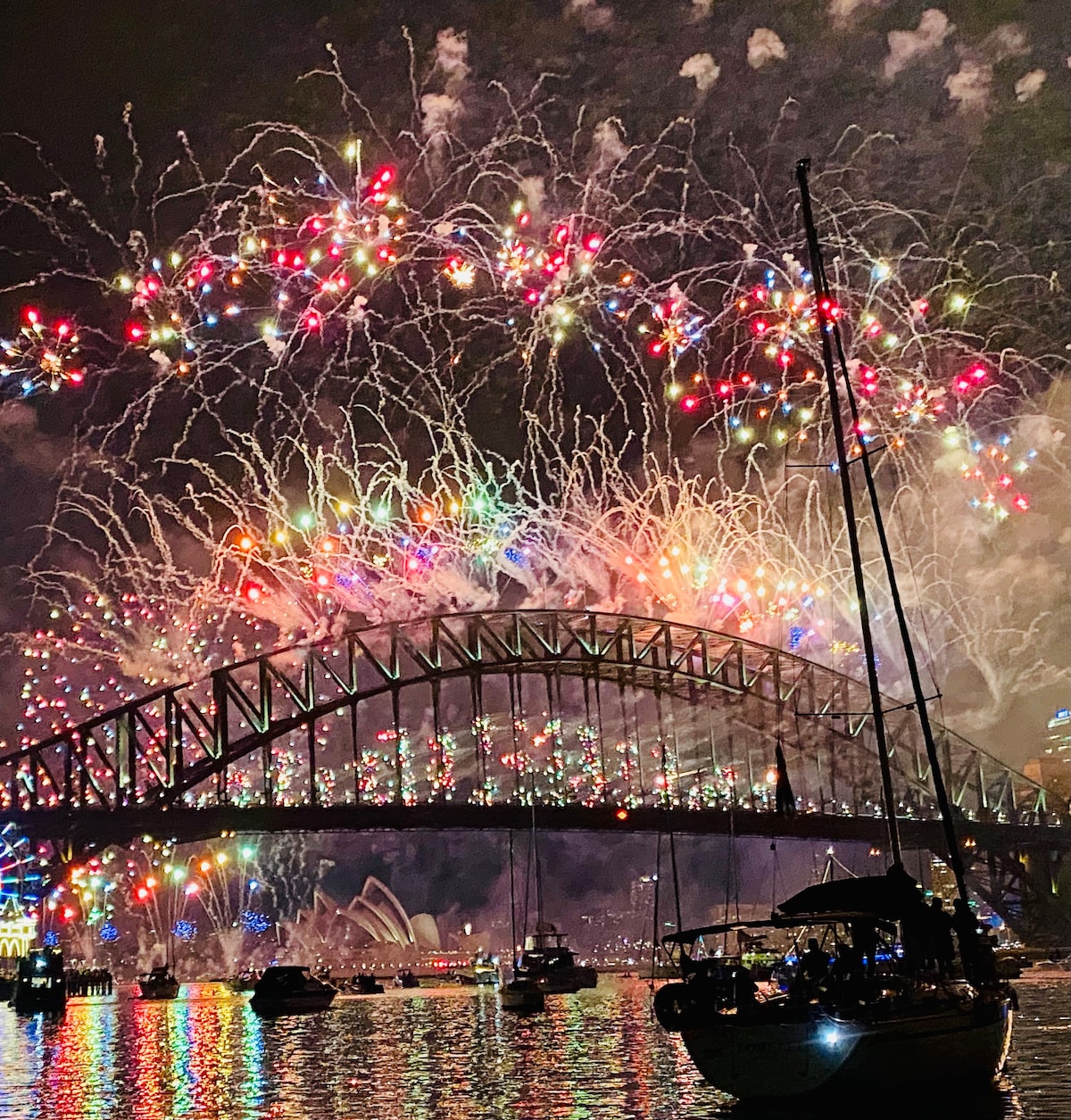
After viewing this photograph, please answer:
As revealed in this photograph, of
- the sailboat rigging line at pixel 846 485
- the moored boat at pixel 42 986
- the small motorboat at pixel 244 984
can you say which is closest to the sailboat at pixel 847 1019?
the sailboat rigging line at pixel 846 485

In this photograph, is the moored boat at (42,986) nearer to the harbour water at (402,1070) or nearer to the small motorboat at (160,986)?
the harbour water at (402,1070)

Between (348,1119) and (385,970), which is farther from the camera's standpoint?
(385,970)

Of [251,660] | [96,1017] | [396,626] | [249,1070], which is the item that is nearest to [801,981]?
[249,1070]

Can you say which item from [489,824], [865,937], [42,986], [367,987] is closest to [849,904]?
[865,937]

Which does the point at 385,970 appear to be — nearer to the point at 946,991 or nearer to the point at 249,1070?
the point at 249,1070

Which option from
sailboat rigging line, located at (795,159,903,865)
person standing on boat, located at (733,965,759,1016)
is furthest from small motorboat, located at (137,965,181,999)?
person standing on boat, located at (733,965,759,1016)

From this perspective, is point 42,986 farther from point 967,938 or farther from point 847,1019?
point 847,1019
